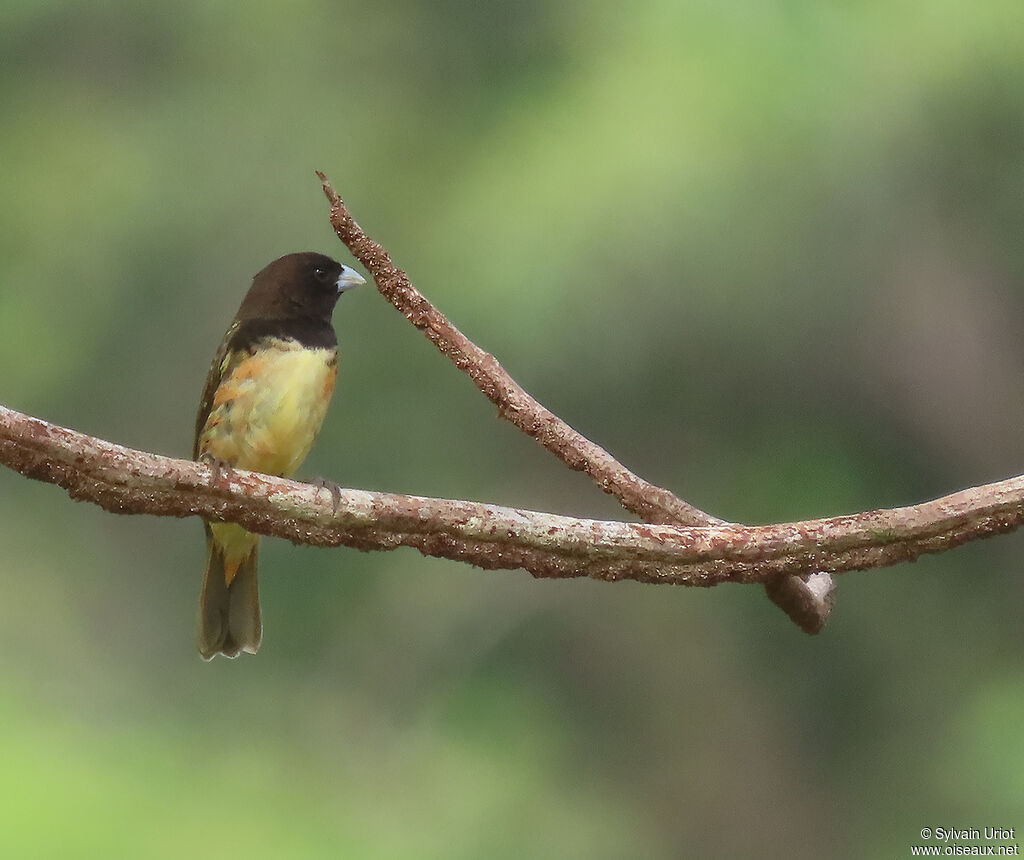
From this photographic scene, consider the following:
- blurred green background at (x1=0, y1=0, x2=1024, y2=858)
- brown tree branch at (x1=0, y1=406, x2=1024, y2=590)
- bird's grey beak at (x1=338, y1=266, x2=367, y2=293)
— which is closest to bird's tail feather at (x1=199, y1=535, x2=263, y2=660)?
bird's grey beak at (x1=338, y1=266, x2=367, y2=293)

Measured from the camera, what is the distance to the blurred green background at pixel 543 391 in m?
8.53

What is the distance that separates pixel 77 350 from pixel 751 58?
5.59 metres

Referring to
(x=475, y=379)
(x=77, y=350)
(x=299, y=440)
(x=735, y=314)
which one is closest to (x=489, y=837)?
(x=735, y=314)

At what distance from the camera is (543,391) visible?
29.5ft

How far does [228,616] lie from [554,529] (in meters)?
2.07

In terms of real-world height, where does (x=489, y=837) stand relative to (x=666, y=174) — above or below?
below

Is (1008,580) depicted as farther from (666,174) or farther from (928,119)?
(666,174)

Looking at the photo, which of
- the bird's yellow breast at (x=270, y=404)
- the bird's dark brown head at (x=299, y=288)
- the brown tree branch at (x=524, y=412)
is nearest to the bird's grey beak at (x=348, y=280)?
the bird's dark brown head at (x=299, y=288)

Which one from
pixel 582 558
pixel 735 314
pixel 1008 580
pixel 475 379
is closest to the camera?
pixel 582 558

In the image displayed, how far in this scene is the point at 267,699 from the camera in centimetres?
1125

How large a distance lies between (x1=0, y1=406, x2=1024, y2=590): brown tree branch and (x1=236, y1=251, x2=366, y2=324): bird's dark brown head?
1.76m

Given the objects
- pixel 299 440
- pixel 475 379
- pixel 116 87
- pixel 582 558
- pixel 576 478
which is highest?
pixel 116 87

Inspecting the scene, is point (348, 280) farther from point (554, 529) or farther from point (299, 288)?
point (554, 529)

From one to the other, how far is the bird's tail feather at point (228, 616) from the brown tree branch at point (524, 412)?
170 centimetres
